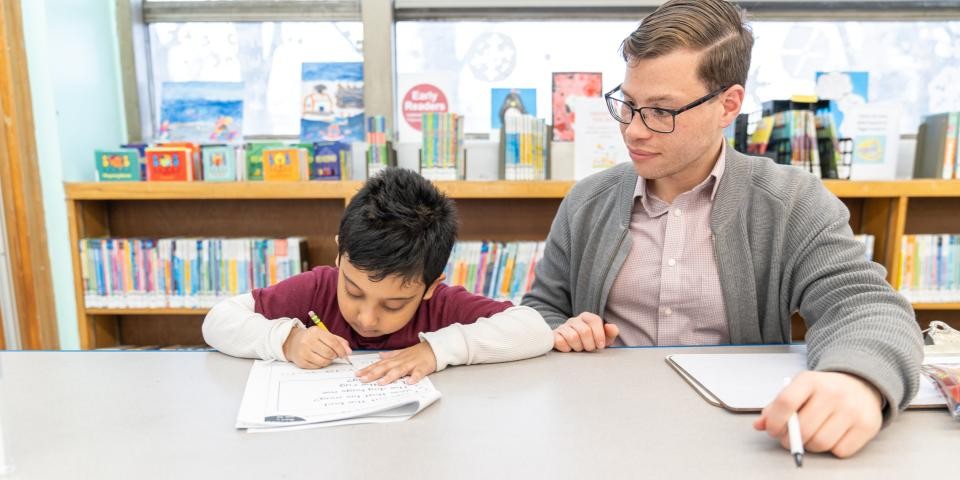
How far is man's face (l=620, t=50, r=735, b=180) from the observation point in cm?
107

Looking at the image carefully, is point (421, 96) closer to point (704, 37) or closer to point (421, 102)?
point (421, 102)

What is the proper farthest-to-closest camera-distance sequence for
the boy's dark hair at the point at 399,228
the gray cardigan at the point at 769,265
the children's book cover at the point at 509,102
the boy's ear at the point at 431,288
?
the children's book cover at the point at 509,102 < the boy's ear at the point at 431,288 < the boy's dark hair at the point at 399,228 < the gray cardigan at the point at 769,265

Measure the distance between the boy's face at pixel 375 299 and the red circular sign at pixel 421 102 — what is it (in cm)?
168

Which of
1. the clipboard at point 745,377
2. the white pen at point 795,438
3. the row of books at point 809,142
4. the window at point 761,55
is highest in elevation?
the window at point 761,55

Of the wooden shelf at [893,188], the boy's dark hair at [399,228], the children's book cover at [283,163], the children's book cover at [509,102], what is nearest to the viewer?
the boy's dark hair at [399,228]

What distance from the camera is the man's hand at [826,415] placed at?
2.08 feet

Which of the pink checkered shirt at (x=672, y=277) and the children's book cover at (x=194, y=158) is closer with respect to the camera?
the pink checkered shirt at (x=672, y=277)

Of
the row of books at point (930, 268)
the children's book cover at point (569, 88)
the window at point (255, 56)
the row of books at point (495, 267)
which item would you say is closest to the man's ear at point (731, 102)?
the row of books at point (495, 267)

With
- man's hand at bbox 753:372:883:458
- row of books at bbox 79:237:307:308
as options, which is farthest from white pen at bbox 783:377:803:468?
row of books at bbox 79:237:307:308

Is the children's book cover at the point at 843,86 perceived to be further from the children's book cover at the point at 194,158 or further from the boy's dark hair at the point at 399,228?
the children's book cover at the point at 194,158

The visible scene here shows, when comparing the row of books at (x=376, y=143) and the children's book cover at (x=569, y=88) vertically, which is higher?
the children's book cover at (x=569, y=88)

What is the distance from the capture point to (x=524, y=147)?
2.28 metres

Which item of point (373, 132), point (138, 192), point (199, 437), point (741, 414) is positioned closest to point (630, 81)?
point (741, 414)

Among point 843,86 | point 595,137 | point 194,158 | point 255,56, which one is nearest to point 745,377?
point 595,137
